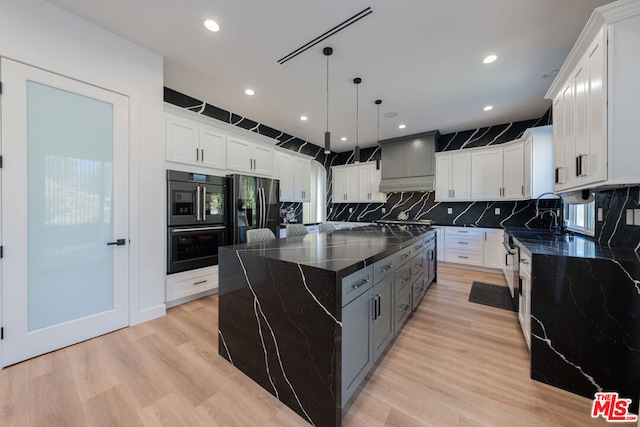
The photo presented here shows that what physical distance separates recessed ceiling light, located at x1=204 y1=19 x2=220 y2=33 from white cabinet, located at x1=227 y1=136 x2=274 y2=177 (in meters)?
1.57

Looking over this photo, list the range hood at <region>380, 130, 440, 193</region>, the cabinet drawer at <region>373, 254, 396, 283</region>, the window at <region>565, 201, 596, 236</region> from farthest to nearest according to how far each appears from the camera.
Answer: the range hood at <region>380, 130, 440, 193</region>
the window at <region>565, 201, 596, 236</region>
the cabinet drawer at <region>373, 254, 396, 283</region>

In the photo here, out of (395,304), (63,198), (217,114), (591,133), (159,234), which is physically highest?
(217,114)

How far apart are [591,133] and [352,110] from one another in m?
2.91

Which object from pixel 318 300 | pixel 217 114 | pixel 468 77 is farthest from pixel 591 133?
pixel 217 114

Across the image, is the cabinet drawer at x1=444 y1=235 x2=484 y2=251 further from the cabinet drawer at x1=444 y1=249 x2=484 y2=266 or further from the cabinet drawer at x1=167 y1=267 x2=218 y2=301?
the cabinet drawer at x1=167 y1=267 x2=218 y2=301

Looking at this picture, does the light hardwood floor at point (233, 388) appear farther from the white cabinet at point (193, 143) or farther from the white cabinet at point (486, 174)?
the white cabinet at point (486, 174)

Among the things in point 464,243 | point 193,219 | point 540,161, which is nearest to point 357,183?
point 464,243

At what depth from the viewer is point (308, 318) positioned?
1.30m

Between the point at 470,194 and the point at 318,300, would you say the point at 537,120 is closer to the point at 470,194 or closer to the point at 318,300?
the point at 470,194

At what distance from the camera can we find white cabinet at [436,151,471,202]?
4750mm

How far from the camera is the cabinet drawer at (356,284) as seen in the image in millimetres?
1254

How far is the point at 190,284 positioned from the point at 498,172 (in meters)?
5.51

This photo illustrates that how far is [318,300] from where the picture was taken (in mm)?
1255

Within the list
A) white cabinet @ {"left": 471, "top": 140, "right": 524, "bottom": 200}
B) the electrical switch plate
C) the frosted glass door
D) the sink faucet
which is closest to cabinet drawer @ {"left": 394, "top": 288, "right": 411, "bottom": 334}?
the electrical switch plate
